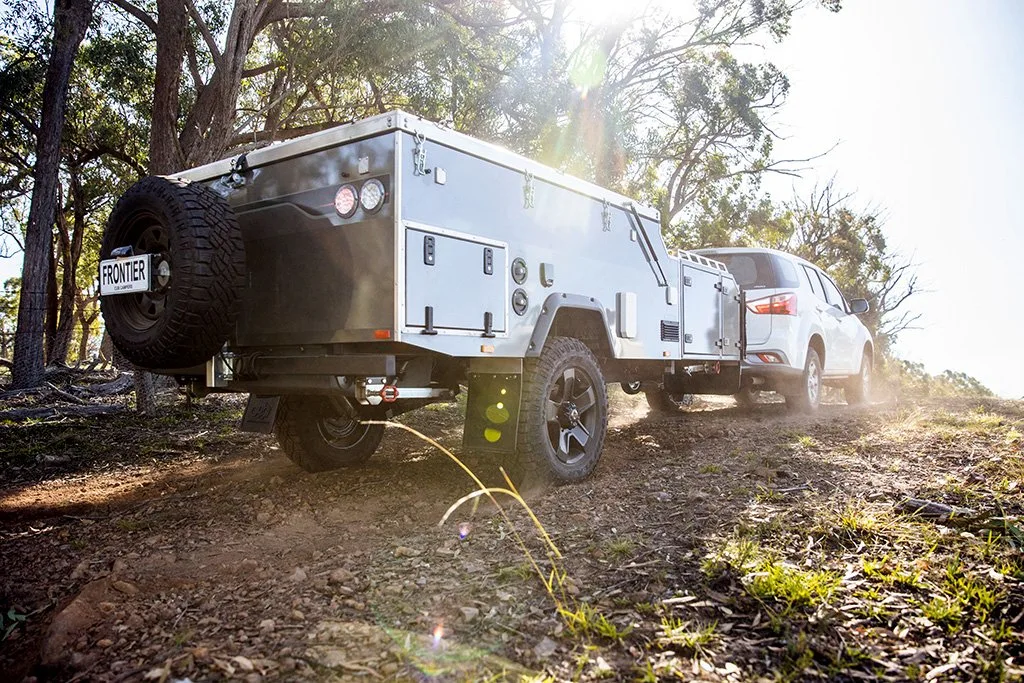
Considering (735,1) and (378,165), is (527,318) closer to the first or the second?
(378,165)

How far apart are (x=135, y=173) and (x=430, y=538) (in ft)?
57.0

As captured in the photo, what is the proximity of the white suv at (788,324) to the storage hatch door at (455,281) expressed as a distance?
457 cm

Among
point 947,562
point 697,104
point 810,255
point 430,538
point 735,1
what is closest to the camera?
point 947,562

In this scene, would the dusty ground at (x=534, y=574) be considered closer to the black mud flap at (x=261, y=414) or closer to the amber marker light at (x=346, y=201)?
the black mud flap at (x=261, y=414)

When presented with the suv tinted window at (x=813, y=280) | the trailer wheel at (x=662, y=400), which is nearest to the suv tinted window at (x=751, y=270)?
the suv tinted window at (x=813, y=280)

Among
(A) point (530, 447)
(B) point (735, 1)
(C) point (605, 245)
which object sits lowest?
(A) point (530, 447)

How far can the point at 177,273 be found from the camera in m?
3.84

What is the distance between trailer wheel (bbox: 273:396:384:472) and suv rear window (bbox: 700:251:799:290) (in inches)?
189

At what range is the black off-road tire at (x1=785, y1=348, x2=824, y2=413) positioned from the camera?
8.65 meters

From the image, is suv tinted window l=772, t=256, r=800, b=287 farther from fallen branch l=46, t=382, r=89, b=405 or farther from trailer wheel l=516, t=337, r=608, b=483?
fallen branch l=46, t=382, r=89, b=405

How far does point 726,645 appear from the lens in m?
2.50

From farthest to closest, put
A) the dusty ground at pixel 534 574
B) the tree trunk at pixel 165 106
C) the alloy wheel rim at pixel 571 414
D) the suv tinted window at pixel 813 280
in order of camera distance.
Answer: the suv tinted window at pixel 813 280 → the tree trunk at pixel 165 106 → the alloy wheel rim at pixel 571 414 → the dusty ground at pixel 534 574

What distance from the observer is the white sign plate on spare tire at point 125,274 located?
4035mm

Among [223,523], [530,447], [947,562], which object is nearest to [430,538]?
[530,447]
